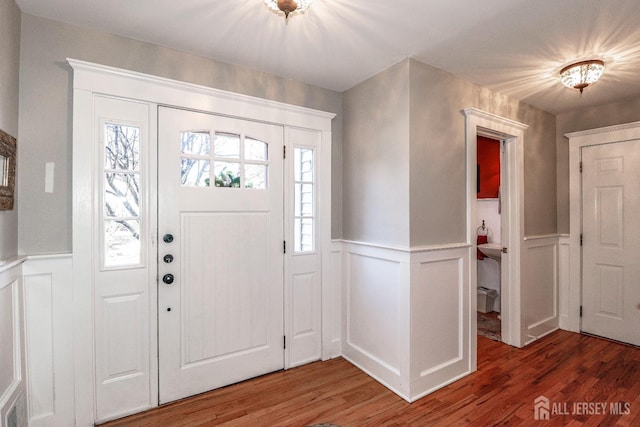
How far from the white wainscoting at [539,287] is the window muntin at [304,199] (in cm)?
224

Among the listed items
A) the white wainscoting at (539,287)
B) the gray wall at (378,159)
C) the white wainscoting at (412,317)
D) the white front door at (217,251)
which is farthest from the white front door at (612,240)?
the white front door at (217,251)

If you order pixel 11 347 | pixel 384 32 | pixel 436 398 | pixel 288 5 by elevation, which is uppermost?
pixel 384 32

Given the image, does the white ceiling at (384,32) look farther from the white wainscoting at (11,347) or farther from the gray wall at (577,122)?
the white wainscoting at (11,347)

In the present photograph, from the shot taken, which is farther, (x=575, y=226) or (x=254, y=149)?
(x=575, y=226)

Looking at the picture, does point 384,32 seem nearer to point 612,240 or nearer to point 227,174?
point 227,174

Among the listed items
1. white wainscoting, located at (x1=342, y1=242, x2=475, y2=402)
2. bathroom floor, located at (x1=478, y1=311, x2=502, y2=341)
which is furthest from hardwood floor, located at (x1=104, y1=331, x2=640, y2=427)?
bathroom floor, located at (x1=478, y1=311, x2=502, y2=341)

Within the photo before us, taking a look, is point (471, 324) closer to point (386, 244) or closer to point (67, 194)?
point (386, 244)

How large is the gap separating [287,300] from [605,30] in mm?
2989

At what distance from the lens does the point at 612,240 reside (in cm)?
324

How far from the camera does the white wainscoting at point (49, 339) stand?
1802 millimetres

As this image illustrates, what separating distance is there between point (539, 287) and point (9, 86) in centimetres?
470

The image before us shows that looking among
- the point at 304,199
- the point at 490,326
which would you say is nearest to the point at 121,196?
the point at 304,199

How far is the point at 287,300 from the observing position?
267cm

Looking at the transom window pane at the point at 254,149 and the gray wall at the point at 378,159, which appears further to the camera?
the transom window pane at the point at 254,149
